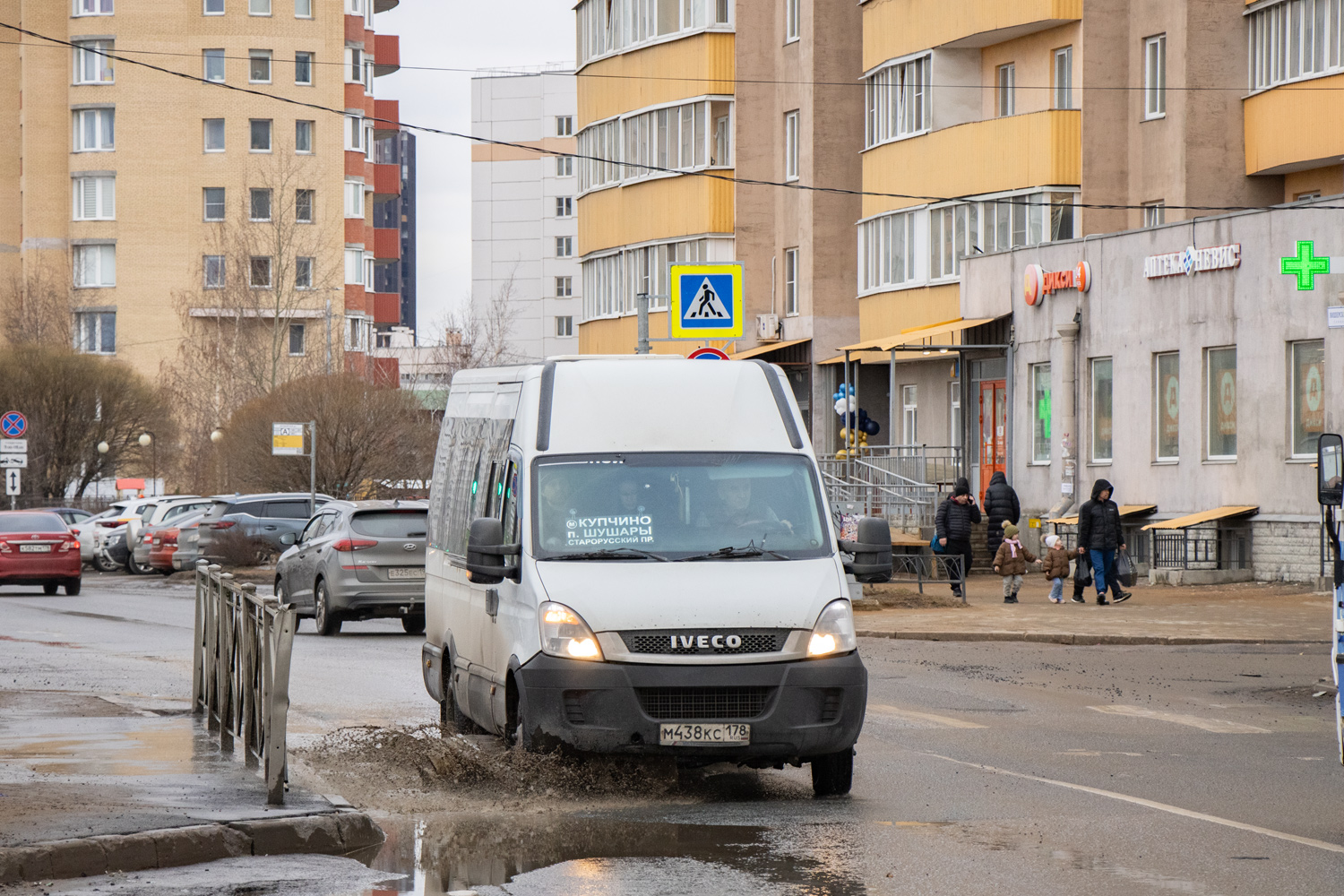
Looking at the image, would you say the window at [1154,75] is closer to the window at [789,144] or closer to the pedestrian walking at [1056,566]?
the window at [789,144]

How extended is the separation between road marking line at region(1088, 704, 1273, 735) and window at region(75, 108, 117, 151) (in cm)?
7439

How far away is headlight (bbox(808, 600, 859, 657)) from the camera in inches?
396

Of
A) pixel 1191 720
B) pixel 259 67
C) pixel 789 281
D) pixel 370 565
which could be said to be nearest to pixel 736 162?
pixel 789 281

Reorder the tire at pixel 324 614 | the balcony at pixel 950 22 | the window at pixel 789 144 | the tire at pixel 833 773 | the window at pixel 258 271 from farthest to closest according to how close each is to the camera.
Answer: the window at pixel 258 271, the window at pixel 789 144, the balcony at pixel 950 22, the tire at pixel 324 614, the tire at pixel 833 773

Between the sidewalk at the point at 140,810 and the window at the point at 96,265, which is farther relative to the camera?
the window at the point at 96,265

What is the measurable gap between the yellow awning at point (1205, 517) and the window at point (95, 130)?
61679 millimetres

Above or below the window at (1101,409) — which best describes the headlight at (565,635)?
below

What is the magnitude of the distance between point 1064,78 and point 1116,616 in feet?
56.0

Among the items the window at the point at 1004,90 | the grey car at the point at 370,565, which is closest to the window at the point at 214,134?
the window at the point at 1004,90

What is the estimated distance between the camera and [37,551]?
33.6 m

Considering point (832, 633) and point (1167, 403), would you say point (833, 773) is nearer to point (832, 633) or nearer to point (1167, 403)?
point (832, 633)

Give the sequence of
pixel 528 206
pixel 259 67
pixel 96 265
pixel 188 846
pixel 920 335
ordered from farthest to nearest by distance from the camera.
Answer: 1. pixel 528 206
2. pixel 96 265
3. pixel 259 67
4. pixel 920 335
5. pixel 188 846

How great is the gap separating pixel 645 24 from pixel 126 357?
4081cm

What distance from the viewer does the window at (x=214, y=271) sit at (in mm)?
75000
